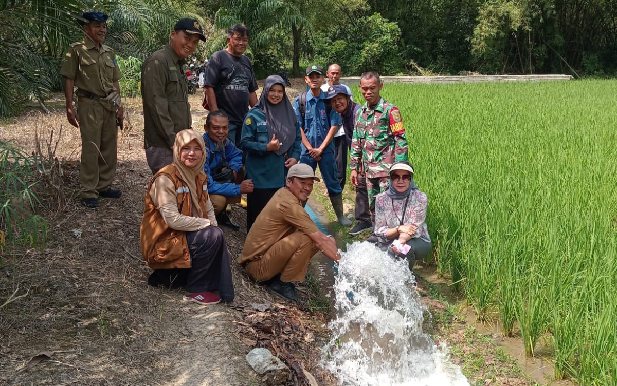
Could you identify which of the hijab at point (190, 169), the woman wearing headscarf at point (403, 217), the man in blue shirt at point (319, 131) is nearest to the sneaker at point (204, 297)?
the hijab at point (190, 169)

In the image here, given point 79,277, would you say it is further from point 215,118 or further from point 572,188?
point 572,188

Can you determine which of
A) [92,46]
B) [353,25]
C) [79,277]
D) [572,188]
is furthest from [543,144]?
[353,25]

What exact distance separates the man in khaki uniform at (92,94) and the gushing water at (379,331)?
1995 mm

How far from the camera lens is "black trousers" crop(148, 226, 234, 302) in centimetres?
347

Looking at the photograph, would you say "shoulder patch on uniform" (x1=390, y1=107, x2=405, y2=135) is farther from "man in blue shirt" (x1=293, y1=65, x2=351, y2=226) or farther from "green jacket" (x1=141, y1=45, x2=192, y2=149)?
"green jacket" (x1=141, y1=45, x2=192, y2=149)

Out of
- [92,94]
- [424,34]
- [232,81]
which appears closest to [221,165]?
[232,81]

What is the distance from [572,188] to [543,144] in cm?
239

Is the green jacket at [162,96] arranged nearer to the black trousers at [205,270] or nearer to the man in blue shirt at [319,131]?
the black trousers at [205,270]

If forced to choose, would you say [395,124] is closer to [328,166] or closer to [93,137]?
[328,166]

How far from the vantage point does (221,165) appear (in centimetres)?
466

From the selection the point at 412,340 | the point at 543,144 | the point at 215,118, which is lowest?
the point at 412,340

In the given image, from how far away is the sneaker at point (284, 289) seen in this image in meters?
4.08

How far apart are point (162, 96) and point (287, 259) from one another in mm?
1383

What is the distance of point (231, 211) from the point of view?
572 centimetres
